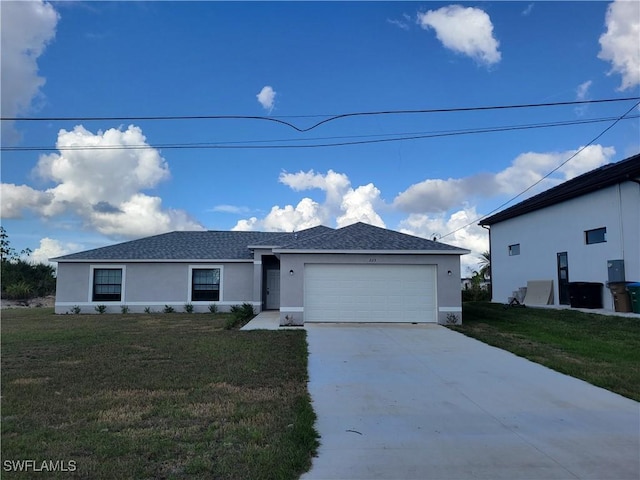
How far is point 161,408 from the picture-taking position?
5508 mm

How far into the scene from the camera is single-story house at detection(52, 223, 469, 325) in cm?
1448

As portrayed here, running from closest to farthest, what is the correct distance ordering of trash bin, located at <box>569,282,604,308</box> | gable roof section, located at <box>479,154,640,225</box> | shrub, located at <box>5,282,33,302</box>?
gable roof section, located at <box>479,154,640,225</box> < trash bin, located at <box>569,282,604,308</box> < shrub, located at <box>5,282,33,302</box>

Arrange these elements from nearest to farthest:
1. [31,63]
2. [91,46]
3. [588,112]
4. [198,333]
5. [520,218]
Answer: [31,63]
[91,46]
[198,333]
[588,112]
[520,218]

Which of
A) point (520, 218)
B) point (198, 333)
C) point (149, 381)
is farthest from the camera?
point (520, 218)

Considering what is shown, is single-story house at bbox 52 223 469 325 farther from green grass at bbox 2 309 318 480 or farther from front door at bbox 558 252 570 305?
front door at bbox 558 252 570 305

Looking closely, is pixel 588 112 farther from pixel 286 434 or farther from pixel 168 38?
pixel 286 434

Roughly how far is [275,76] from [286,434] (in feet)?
37.0

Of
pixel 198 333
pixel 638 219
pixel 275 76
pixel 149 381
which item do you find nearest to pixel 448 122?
pixel 275 76

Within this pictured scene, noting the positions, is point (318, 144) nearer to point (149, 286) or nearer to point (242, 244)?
point (242, 244)

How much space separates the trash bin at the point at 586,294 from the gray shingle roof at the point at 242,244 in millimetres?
5197

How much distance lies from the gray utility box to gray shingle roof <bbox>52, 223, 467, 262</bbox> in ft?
16.4

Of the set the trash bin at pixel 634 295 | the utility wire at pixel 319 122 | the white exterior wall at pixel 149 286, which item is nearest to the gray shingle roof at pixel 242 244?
the white exterior wall at pixel 149 286

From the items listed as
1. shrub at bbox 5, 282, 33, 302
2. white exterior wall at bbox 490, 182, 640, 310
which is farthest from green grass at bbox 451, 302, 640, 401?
shrub at bbox 5, 282, 33, 302

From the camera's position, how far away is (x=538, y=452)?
14.2 ft
